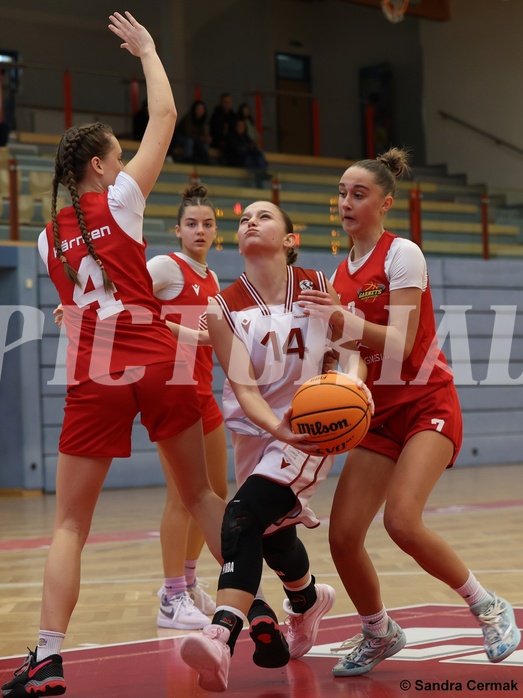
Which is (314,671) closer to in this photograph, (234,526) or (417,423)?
(234,526)

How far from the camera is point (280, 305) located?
3781 millimetres

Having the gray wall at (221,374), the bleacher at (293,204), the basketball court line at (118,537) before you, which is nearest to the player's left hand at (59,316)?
the basketball court line at (118,537)

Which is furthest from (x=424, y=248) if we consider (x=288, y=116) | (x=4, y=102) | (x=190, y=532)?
(x=190, y=532)

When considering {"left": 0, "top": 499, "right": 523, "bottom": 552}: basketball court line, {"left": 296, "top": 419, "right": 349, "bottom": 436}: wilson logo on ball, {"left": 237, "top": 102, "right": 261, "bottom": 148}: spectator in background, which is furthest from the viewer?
{"left": 237, "top": 102, "right": 261, "bottom": 148}: spectator in background

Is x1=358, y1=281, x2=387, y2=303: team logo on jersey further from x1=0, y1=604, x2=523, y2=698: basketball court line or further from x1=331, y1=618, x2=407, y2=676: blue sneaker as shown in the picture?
x1=0, y1=604, x2=523, y2=698: basketball court line

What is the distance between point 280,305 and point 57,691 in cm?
153

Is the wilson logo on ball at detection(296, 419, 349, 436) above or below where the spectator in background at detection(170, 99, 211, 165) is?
below

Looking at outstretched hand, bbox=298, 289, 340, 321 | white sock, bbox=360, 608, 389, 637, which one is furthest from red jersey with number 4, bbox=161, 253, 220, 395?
white sock, bbox=360, 608, 389, 637

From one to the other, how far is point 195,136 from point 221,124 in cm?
57

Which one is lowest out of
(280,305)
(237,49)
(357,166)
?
(280,305)

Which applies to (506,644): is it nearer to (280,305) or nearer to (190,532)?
(280,305)

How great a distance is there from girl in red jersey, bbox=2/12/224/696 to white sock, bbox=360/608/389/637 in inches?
25.9

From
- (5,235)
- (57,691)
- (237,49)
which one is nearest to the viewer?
(57,691)

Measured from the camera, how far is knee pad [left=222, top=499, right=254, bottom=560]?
11.1ft
